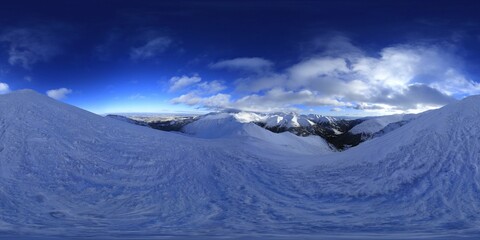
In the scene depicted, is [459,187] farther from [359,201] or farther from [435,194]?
[359,201]

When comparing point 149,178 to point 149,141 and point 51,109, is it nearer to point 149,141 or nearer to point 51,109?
point 149,141

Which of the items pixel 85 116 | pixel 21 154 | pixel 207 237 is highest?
pixel 85 116

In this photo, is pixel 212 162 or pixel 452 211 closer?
pixel 452 211

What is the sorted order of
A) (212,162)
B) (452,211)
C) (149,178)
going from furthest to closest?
(212,162) → (149,178) → (452,211)

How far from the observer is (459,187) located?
21.7 m

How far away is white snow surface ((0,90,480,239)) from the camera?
18.6m

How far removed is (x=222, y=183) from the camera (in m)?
25.6

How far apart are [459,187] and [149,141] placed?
71.3 ft

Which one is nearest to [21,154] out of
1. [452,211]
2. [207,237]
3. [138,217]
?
[138,217]

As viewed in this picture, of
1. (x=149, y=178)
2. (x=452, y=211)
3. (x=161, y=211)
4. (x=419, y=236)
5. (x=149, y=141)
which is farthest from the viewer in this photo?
(x=149, y=141)

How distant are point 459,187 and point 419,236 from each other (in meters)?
8.00

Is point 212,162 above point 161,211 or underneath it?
above

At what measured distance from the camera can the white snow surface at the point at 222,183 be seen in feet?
60.9

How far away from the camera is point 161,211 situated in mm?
21359
